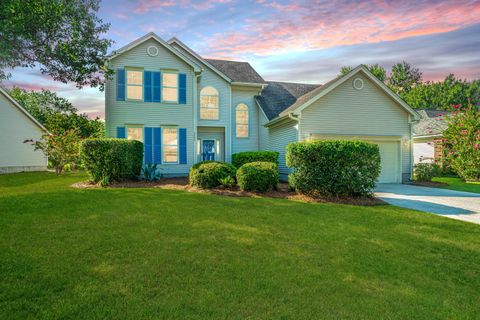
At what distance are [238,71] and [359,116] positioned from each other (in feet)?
30.0

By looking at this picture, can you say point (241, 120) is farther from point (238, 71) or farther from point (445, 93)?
point (445, 93)

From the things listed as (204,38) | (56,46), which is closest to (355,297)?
(204,38)

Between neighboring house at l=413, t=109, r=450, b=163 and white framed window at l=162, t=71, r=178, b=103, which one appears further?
neighboring house at l=413, t=109, r=450, b=163

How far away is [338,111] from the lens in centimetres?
1370

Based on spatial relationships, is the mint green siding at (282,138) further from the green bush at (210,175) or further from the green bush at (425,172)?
the green bush at (425,172)

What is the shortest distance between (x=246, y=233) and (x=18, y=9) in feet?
Answer: 33.9

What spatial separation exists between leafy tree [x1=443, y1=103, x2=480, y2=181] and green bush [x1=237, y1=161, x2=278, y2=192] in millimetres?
13295

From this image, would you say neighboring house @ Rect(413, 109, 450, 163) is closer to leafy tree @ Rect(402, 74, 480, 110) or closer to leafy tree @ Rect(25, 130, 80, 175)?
leafy tree @ Rect(25, 130, 80, 175)

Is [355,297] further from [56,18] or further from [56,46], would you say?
[56,46]

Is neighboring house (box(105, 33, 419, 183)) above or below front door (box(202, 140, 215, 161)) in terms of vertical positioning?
above

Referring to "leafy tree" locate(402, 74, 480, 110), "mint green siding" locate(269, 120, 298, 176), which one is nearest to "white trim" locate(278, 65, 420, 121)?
"mint green siding" locate(269, 120, 298, 176)

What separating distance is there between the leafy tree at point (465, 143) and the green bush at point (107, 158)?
724 inches

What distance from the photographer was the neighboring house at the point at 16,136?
66.3 feet

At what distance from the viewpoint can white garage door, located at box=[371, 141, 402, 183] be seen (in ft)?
47.3
